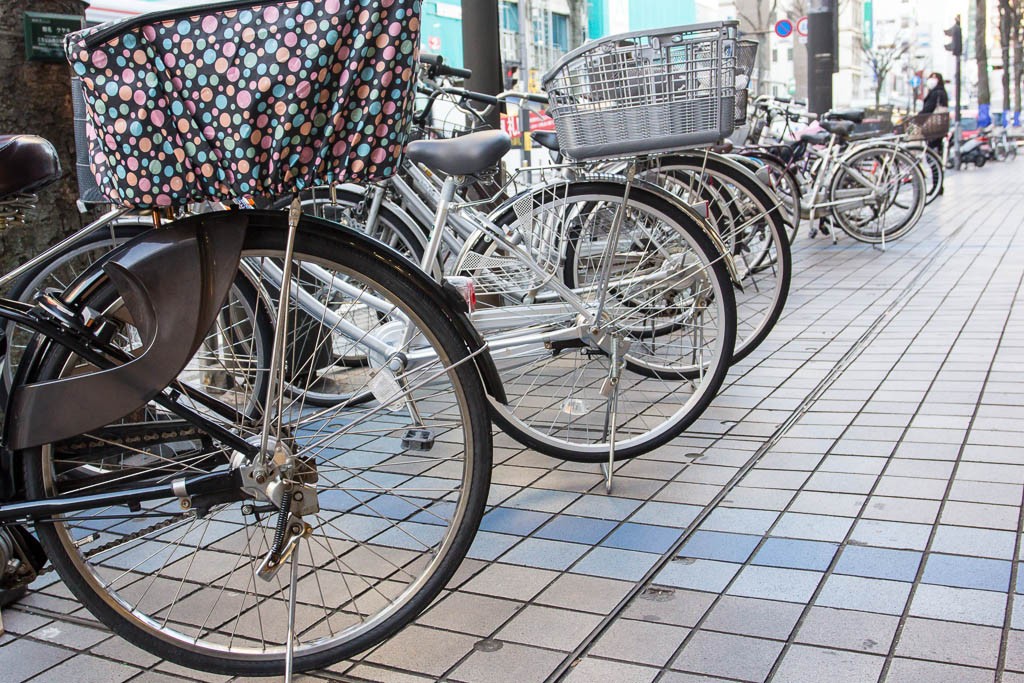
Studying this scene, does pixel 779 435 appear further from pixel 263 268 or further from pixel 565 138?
pixel 263 268

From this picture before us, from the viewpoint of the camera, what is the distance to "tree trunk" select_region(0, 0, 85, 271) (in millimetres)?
3428

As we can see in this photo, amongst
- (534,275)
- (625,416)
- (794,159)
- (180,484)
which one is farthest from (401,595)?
(794,159)

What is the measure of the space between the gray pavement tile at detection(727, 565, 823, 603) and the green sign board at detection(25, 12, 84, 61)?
2791 millimetres

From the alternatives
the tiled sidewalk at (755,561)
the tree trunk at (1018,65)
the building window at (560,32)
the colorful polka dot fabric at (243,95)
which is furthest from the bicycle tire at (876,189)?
the tree trunk at (1018,65)

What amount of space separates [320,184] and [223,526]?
1.65 m

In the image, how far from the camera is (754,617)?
2436mm

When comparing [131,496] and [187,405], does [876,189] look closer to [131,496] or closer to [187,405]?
[187,405]

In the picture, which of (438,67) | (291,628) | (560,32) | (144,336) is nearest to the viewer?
(144,336)

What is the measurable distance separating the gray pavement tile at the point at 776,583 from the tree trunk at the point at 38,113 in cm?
261

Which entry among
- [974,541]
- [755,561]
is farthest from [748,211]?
[755,561]

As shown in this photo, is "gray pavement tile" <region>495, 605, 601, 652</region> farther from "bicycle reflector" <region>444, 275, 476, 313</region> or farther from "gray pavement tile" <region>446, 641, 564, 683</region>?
"bicycle reflector" <region>444, 275, 476, 313</region>

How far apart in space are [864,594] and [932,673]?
386 millimetres

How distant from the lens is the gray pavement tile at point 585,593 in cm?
255

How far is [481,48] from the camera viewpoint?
5.91 metres
